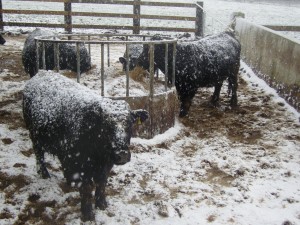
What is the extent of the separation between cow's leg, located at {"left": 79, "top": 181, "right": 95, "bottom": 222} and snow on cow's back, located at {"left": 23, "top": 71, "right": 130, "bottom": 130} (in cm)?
59

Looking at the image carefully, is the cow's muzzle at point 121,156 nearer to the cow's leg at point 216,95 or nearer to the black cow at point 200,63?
the black cow at point 200,63

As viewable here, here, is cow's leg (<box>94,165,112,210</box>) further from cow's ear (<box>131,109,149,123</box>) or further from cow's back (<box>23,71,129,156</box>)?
cow's ear (<box>131,109,149,123</box>)

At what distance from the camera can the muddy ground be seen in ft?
12.8

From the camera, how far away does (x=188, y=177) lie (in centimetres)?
465

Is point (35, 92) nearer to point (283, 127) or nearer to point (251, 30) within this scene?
point (283, 127)

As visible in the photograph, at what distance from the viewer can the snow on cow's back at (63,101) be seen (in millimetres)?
3455

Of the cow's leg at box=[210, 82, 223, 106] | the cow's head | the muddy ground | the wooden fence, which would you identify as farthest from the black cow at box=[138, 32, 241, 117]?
the wooden fence

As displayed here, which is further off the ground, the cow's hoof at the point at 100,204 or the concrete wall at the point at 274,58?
the concrete wall at the point at 274,58

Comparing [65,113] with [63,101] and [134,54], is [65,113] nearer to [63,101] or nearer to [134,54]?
[63,101]

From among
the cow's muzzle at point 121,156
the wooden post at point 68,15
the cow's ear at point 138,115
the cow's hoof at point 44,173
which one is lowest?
the cow's hoof at point 44,173

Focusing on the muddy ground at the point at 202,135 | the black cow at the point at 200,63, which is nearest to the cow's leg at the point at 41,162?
the muddy ground at the point at 202,135

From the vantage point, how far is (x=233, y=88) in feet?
24.0

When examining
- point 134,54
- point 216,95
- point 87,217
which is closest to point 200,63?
point 216,95

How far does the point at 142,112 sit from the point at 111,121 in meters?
0.46
